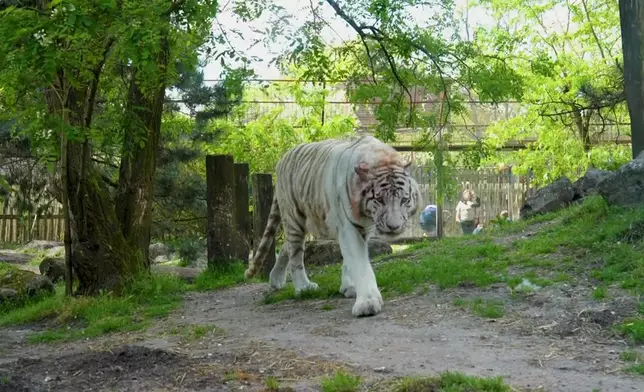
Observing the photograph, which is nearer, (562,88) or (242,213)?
(242,213)

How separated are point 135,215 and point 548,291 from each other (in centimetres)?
533

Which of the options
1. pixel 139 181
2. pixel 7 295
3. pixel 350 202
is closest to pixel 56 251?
pixel 7 295

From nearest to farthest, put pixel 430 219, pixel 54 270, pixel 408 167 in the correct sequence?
pixel 408 167
pixel 54 270
pixel 430 219

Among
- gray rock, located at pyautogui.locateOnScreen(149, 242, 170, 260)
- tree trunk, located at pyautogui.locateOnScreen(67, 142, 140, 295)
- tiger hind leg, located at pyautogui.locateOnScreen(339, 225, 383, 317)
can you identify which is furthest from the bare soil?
gray rock, located at pyautogui.locateOnScreen(149, 242, 170, 260)

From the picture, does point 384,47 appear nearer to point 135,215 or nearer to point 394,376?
point 135,215

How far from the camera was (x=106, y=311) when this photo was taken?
28.9ft

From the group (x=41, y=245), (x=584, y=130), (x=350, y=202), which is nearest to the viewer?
(x=350, y=202)

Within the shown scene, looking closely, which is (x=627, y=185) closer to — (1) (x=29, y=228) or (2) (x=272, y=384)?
(2) (x=272, y=384)

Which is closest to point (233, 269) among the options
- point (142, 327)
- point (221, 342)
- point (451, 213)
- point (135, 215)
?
point (135, 215)

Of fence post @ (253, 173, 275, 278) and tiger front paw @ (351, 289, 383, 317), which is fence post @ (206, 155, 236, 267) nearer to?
fence post @ (253, 173, 275, 278)

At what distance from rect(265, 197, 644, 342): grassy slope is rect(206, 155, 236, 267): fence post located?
1392mm

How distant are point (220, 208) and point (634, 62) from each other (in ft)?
19.0

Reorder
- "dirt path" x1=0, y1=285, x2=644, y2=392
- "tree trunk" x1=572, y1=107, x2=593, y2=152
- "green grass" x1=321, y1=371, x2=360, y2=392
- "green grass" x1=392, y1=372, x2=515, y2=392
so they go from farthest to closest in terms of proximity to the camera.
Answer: "tree trunk" x1=572, y1=107, x2=593, y2=152
"dirt path" x1=0, y1=285, x2=644, y2=392
"green grass" x1=321, y1=371, x2=360, y2=392
"green grass" x1=392, y1=372, x2=515, y2=392

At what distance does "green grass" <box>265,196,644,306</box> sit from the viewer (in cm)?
774
